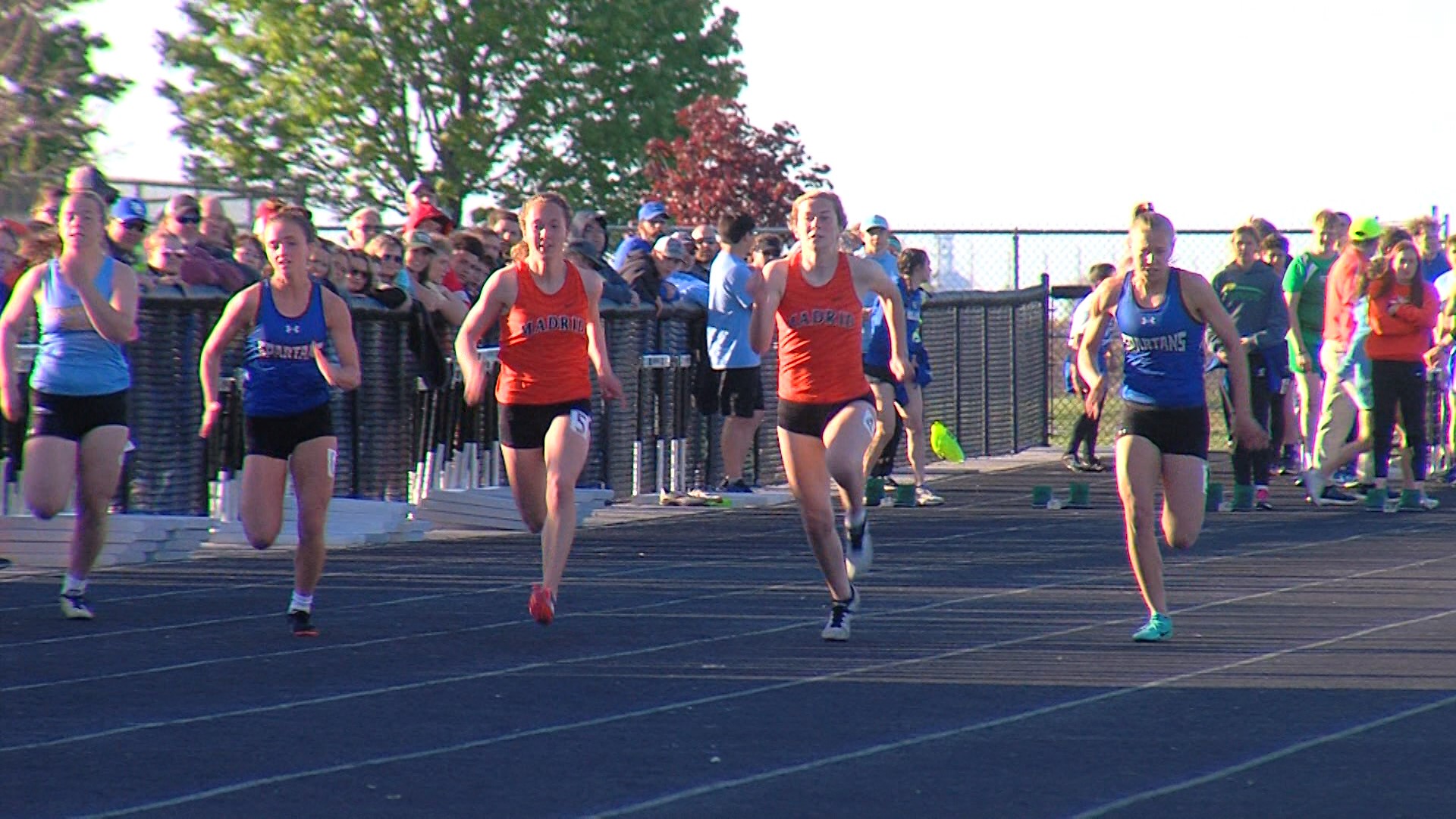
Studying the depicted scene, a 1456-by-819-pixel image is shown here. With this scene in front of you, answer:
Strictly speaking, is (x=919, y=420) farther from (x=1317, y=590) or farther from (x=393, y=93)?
(x=393, y=93)

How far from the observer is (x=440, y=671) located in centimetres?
949

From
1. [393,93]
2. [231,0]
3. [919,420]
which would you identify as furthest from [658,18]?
[919,420]

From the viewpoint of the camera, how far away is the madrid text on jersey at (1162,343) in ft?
34.1

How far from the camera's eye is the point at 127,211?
14242mm

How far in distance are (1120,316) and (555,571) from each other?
112 inches

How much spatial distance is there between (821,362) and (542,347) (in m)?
1.36

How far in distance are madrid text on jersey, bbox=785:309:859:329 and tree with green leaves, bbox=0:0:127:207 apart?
2327 cm

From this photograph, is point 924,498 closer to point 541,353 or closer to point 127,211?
point 127,211

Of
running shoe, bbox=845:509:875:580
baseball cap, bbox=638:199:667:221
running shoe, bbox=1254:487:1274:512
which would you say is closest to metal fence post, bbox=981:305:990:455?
baseball cap, bbox=638:199:667:221

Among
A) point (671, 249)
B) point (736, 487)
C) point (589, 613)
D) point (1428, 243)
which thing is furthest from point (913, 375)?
point (589, 613)

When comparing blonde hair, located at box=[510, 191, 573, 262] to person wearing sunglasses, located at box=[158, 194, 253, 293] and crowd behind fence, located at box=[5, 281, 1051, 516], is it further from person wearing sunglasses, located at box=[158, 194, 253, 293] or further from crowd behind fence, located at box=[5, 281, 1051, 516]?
person wearing sunglasses, located at box=[158, 194, 253, 293]

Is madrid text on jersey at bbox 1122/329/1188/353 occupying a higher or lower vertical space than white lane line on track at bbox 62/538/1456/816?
higher

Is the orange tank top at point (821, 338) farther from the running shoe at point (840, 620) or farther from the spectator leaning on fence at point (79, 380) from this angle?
the spectator leaning on fence at point (79, 380)

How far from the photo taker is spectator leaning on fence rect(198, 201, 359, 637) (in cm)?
1059
